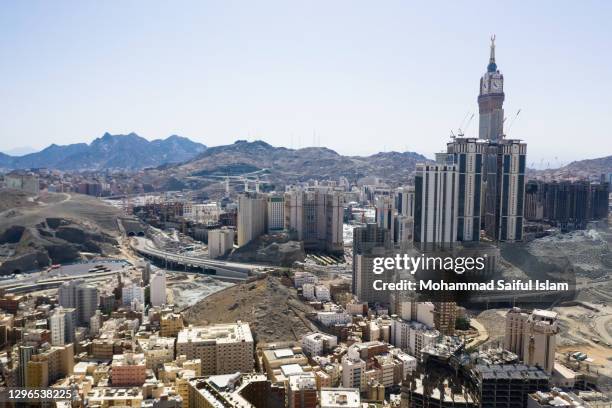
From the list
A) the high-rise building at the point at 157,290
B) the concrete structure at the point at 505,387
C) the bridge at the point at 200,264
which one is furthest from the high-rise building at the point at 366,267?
the concrete structure at the point at 505,387

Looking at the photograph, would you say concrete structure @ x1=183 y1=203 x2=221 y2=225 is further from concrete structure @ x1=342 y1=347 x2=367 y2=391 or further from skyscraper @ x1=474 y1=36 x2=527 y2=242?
concrete structure @ x1=342 y1=347 x2=367 y2=391

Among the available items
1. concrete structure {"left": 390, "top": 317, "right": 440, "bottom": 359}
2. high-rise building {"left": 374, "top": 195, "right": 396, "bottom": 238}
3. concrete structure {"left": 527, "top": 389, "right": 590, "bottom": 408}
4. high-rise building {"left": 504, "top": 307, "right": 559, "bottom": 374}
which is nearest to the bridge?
high-rise building {"left": 374, "top": 195, "right": 396, "bottom": 238}

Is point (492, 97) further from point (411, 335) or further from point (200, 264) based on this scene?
point (411, 335)

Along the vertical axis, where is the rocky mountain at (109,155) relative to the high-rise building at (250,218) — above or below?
above

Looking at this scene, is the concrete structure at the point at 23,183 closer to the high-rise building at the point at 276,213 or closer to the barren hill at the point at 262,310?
the high-rise building at the point at 276,213

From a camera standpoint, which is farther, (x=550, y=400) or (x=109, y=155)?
(x=109, y=155)

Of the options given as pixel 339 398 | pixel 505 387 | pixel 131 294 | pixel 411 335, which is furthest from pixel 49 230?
pixel 505 387
